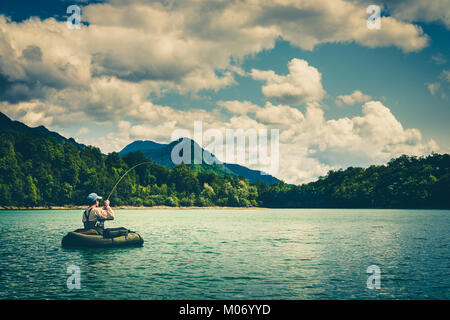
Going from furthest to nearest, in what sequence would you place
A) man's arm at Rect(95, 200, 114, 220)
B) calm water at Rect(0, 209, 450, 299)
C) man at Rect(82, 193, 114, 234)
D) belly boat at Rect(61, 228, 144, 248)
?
belly boat at Rect(61, 228, 144, 248) < man's arm at Rect(95, 200, 114, 220) < man at Rect(82, 193, 114, 234) < calm water at Rect(0, 209, 450, 299)

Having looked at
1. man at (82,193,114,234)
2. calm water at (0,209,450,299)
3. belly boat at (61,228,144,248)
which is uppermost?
man at (82,193,114,234)

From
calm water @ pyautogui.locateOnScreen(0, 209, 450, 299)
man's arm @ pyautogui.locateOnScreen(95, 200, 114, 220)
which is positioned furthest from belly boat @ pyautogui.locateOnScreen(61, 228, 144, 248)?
man's arm @ pyautogui.locateOnScreen(95, 200, 114, 220)

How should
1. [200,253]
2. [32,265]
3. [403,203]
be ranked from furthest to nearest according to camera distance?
[403,203] → [200,253] → [32,265]

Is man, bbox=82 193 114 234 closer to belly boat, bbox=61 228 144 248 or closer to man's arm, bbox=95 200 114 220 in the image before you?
man's arm, bbox=95 200 114 220

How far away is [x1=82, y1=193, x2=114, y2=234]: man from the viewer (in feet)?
102

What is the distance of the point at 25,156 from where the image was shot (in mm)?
184000

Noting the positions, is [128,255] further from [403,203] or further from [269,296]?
[403,203]

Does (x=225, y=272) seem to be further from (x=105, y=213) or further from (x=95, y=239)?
(x=95, y=239)

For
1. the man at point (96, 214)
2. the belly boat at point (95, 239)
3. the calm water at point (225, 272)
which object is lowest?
the calm water at point (225, 272)

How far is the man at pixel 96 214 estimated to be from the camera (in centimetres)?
3112

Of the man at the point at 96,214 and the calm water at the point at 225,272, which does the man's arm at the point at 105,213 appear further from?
the calm water at the point at 225,272

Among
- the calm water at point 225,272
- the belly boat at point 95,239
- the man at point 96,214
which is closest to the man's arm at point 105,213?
the man at point 96,214

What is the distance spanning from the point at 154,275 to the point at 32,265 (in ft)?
29.5
